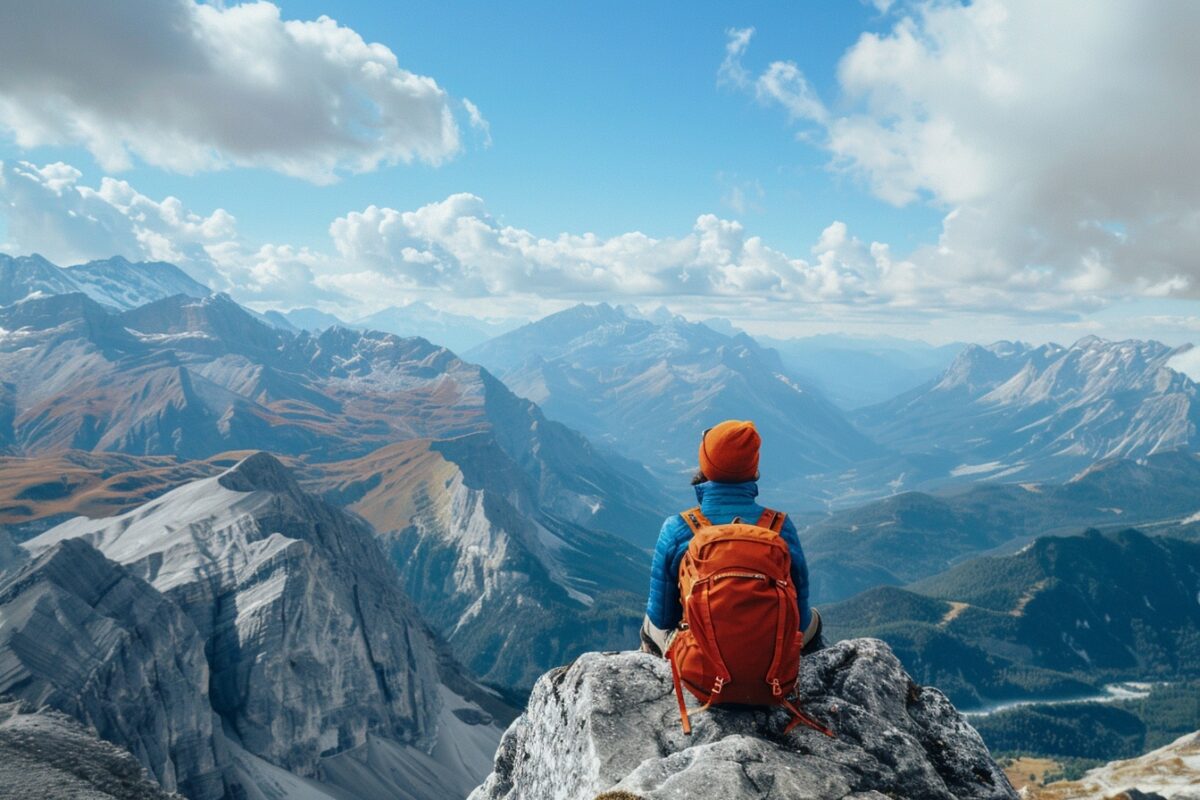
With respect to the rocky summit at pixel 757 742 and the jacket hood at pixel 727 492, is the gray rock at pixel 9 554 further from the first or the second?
the jacket hood at pixel 727 492

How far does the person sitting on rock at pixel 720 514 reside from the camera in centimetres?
1221

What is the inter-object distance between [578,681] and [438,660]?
6595 inches

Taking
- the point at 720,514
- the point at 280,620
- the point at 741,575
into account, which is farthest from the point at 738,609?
the point at 280,620

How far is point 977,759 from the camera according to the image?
41.6 ft

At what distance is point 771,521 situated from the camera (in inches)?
484

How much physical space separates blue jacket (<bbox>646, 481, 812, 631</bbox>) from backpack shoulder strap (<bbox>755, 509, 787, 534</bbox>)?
0.13m

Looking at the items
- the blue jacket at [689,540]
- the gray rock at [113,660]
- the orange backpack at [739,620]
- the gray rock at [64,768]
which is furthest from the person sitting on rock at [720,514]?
the gray rock at [113,660]

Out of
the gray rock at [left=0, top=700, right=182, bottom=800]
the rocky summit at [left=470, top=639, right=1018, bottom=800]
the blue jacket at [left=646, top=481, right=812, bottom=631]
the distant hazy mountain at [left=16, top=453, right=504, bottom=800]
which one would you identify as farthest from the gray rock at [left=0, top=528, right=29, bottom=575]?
the blue jacket at [left=646, top=481, right=812, bottom=631]

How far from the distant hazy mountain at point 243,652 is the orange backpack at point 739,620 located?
3120 inches

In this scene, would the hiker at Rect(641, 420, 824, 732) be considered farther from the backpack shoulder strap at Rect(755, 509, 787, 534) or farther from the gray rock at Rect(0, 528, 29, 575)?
the gray rock at Rect(0, 528, 29, 575)

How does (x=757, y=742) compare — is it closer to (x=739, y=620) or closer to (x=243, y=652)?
(x=739, y=620)

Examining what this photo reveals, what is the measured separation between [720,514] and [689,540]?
873mm

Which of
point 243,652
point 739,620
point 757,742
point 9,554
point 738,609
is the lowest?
point 9,554

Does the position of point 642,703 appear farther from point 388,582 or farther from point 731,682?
point 388,582
